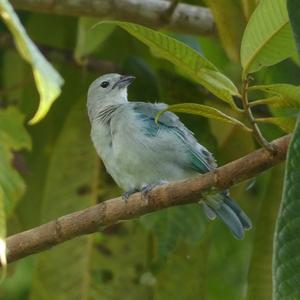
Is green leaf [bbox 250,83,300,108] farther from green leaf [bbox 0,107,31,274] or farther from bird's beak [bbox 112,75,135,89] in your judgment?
bird's beak [bbox 112,75,135,89]

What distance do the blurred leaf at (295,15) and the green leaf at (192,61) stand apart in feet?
0.83

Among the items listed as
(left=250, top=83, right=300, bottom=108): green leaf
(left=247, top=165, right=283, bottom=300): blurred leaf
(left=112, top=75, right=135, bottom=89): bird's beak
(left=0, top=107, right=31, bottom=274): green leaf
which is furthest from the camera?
(left=112, top=75, right=135, bottom=89): bird's beak

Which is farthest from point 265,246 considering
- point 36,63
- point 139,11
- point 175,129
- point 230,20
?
point 36,63

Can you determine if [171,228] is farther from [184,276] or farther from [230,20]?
[230,20]

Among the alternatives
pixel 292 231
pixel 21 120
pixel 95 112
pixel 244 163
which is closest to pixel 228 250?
pixel 95 112

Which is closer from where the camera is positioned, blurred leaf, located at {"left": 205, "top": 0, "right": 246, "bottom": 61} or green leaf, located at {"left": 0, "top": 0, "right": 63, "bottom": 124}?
green leaf, located at {"left": 0, "top": 0, "right": 63, "bottom": 124}

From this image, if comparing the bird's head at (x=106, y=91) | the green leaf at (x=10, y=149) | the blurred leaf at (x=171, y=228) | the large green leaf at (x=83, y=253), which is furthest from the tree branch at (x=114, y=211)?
the bird's head at (x=106, y=91)


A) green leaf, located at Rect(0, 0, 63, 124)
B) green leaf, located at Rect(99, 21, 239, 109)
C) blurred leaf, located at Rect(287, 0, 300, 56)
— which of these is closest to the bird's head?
green leaf, located at Rect(99, 21, 239, 109)

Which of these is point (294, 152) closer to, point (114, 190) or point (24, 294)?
point (114, 190)

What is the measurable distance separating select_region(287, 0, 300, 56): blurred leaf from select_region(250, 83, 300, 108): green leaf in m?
0.18

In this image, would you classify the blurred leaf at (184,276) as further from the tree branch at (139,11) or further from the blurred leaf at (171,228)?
the tree branch at (139,11)

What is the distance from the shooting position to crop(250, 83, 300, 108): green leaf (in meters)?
2.32

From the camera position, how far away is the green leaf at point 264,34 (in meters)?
2.36

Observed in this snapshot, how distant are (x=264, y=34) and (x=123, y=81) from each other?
227 cm
